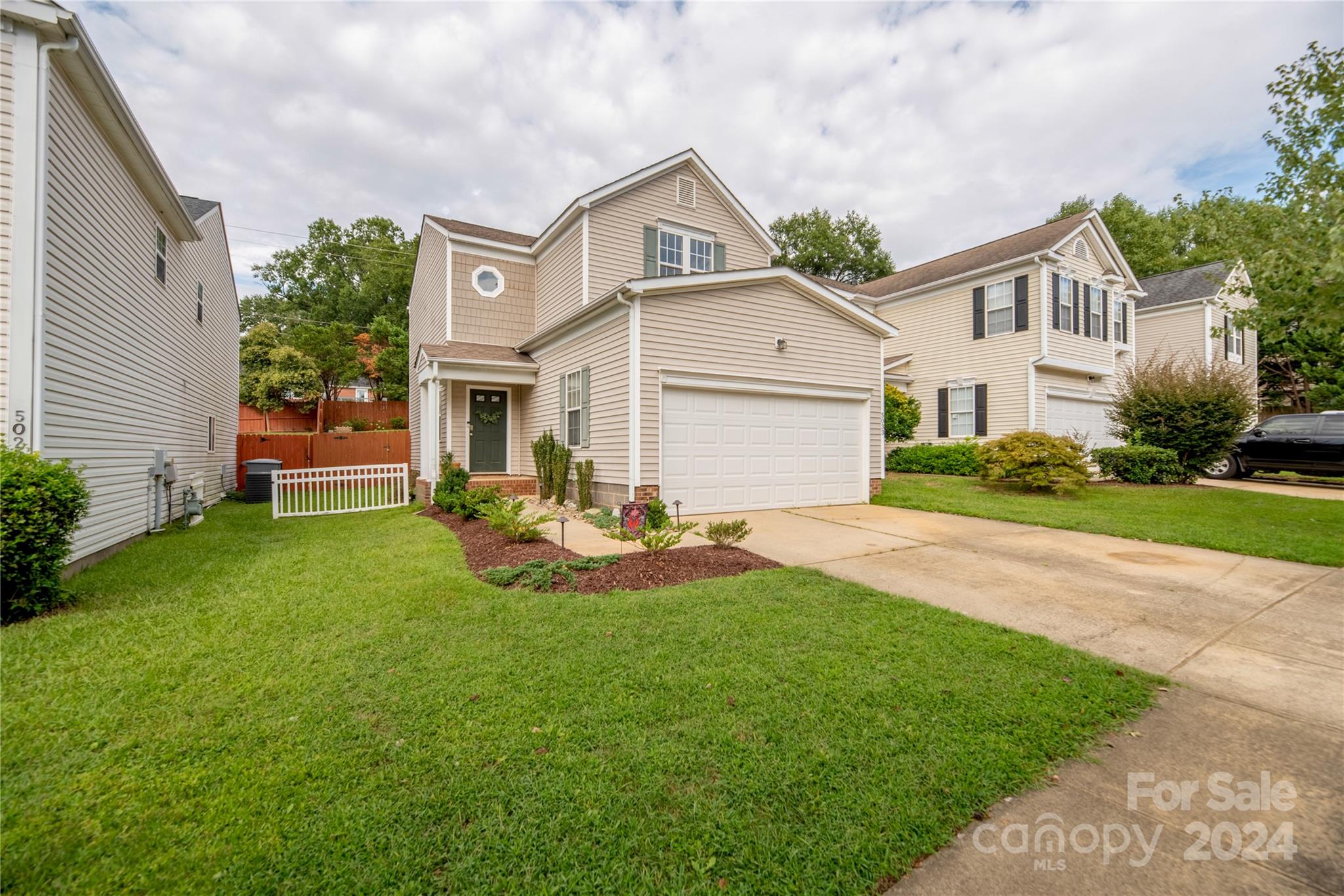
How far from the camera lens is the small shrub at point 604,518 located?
26.5 ft

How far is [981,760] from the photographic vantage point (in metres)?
2.35

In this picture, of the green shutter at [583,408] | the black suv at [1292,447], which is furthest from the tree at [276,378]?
the black suv at [1292,447]

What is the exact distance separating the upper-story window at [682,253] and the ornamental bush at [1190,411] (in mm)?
11272

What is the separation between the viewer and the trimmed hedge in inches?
564

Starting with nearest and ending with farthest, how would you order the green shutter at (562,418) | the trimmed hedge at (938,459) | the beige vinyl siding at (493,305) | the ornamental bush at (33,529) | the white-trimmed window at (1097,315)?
the ornamental bush at (33,529) < the green shutter at (562,418) < the beige vinyl siding at (493,305) < the trimmed hedge at (938,459) < the white-trimmed window at (1097,315)

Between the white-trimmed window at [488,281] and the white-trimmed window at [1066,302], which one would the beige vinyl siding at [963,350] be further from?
the white-trimmed window at [488,281]

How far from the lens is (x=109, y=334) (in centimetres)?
635

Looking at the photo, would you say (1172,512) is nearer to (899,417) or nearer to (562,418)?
(899,417)

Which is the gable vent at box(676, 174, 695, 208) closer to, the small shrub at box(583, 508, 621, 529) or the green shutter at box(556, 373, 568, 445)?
the green shutter at box(556, 373, 568, 445)

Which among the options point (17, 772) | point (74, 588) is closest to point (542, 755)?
point (17, 772)

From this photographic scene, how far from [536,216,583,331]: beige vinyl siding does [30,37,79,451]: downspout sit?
7.19 meters

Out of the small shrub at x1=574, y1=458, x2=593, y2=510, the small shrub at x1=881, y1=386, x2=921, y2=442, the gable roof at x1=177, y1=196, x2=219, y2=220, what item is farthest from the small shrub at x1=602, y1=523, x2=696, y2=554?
the small shrub at x1=881, y1=386, x2=921, y2=442

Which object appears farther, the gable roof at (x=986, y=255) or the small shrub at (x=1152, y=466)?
the gable roof at (x=986, y=255)

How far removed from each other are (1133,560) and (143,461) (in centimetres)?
1318
